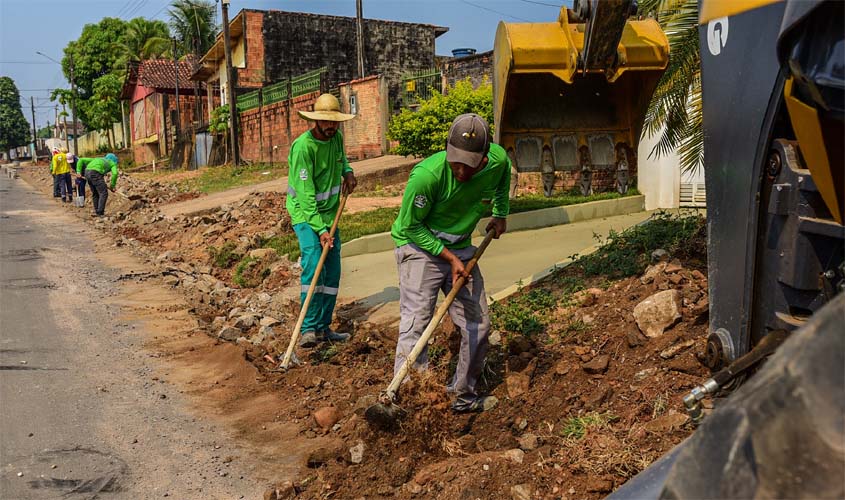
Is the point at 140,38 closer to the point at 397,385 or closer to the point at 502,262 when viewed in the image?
the point at 502,262

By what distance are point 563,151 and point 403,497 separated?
139 inches

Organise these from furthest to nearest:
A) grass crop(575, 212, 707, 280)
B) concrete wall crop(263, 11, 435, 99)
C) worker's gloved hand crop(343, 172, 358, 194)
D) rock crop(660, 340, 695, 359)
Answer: concrete wall crop(263, 11, 435, 99)
worker's gloved hand crop(343, 172, 358, 194)
grass crop(575, 212, 707, 280)
rock crop(660, 340, 695, 359)

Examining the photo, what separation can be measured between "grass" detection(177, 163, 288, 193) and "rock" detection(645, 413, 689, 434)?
18.4m

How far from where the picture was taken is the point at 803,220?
2.05m

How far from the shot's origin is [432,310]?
4.66 m

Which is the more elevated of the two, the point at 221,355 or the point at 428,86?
the point at 428,86

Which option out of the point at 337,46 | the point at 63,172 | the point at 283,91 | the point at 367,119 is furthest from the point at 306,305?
the point at 337,46

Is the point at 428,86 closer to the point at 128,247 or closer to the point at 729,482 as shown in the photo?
the point at 128,247

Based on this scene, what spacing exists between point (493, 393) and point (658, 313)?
3.85ft

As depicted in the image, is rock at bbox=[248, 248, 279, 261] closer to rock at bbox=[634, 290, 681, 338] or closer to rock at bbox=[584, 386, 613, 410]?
rock at bbox=[634, 290, 681, 338]

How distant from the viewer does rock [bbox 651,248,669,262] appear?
5961 mm

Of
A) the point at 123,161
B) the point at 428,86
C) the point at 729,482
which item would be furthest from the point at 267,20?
the point at 729,482

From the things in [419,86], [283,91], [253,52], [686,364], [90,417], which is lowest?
[90,417]

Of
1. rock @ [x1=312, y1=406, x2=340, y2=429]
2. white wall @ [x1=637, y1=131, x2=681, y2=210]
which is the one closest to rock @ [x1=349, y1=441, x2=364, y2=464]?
rock @ [x1=312, y1=406, x2=340, y2=429]
